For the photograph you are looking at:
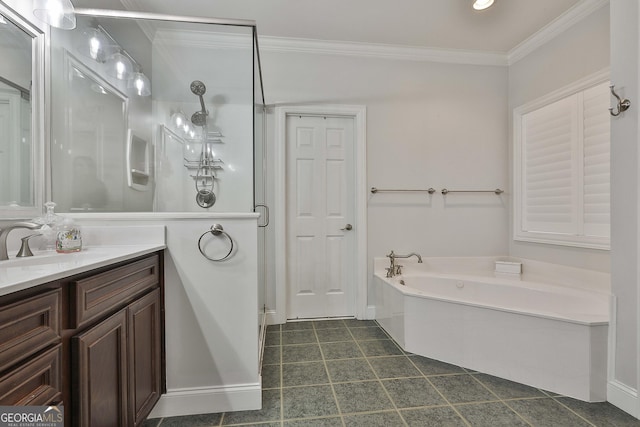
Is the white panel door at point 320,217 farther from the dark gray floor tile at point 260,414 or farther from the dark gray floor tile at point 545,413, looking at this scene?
the dark gray floor tile at point 545,413

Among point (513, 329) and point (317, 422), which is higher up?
point (513, 329)

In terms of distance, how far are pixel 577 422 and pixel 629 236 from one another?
97 cm

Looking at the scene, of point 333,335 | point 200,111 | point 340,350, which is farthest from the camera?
point 333,335

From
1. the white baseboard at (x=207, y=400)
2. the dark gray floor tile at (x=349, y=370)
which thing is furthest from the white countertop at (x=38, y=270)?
the dark gray floor tile at (x=349, y=370)

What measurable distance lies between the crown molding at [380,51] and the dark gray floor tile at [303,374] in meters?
2.68

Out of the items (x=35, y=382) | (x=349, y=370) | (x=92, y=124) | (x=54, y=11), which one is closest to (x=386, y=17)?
(x=54, y=11)

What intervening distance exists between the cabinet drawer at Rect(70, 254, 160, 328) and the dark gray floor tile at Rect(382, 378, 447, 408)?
1429 millimetres

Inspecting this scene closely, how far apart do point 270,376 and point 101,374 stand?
107 centimetres

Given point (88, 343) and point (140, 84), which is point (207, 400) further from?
point (140, 84)

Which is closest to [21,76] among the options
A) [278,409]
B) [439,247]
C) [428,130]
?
[278,409]

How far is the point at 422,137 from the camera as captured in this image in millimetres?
2896

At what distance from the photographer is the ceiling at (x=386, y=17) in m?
2.26

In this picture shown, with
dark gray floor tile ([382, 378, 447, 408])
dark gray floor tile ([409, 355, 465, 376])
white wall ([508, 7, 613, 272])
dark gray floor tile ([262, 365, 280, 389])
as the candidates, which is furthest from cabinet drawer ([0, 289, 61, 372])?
white wall ([508, 7, 613, 272])

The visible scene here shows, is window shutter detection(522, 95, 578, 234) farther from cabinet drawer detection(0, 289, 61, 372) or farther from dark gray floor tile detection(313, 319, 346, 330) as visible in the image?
cabinet drawer detection(0, 289, 61, 372)
